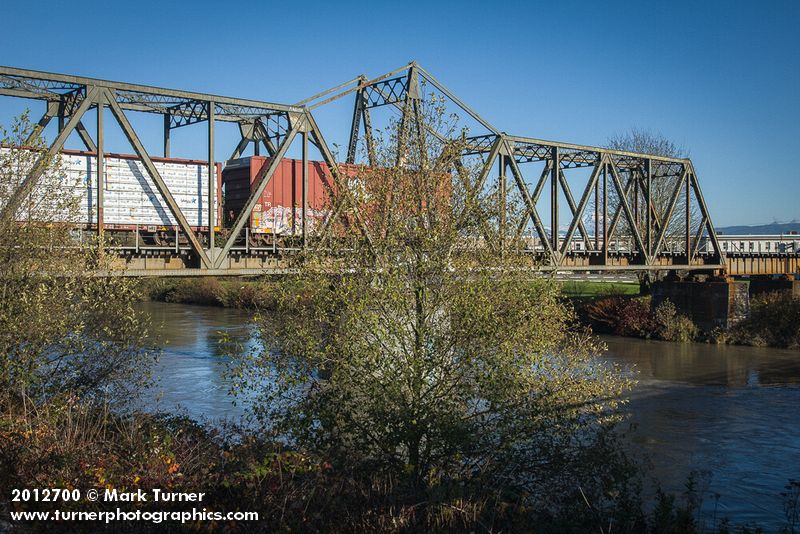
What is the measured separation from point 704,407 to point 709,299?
2062cm

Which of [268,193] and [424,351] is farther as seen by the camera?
[268,193]

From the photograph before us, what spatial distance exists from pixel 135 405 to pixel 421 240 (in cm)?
1018

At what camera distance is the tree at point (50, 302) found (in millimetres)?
14000

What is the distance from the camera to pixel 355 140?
3612 centimetres

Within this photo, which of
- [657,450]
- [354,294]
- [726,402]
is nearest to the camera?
[354,294]

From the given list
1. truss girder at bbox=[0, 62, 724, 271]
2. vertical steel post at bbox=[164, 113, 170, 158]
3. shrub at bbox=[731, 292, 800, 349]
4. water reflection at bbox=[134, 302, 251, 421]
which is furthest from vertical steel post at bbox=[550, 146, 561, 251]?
vertical steel post at bbox=[164, 113, 170, 158]

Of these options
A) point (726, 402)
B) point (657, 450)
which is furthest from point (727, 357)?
point (657, 450)

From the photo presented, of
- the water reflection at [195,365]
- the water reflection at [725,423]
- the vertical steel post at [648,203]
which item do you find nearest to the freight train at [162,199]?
the water reflection at [195,365]

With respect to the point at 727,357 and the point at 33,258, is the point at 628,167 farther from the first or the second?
the point at 33,258

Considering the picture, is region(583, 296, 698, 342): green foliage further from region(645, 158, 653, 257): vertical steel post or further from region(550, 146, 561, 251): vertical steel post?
region(550, 146, 561, 251): vertical steel post

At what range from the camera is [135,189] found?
2294 cm

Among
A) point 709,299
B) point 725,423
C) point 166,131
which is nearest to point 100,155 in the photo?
point 166,131

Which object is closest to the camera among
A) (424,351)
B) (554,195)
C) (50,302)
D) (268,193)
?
(424,351)

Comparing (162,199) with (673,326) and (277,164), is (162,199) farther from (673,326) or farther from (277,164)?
(673,326)
